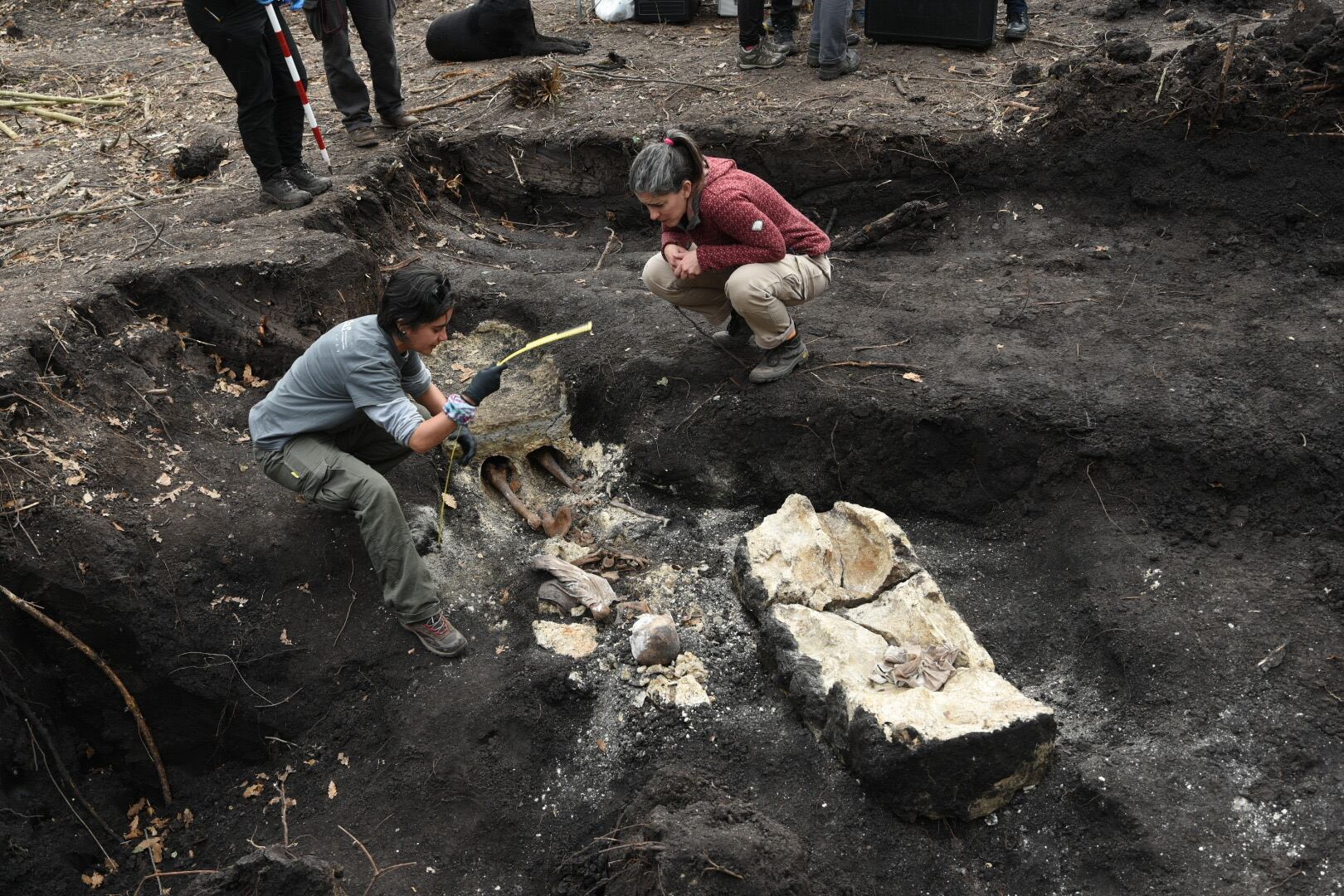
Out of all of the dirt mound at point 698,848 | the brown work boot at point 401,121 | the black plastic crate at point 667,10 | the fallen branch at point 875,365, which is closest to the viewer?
the dirt mound at point 698,848

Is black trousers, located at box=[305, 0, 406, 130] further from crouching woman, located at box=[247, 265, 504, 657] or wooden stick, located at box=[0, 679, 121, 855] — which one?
wooden stick, located at box=[0, 679, 121, 855]

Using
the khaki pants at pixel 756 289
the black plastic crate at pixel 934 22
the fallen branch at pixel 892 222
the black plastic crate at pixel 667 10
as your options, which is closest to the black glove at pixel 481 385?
the khaki pants at pixel 756 289

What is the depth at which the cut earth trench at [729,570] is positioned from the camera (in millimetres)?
3090

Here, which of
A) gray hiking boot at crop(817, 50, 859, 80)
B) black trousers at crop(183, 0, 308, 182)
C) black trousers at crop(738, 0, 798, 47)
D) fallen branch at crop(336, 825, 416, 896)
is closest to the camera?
fallen branch at crop(336, 825, 416, 896)

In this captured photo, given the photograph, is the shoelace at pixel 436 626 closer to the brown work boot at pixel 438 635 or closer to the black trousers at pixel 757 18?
the brown work boot at pixel 438 635

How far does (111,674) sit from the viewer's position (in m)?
3.47

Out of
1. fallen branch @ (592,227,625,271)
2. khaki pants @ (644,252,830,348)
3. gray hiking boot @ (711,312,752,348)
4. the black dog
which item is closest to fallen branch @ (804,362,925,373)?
khaki pants @ (644,252,830,348)

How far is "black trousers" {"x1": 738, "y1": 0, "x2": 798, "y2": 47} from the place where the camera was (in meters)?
6.82

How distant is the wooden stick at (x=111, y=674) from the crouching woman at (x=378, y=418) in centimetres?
91

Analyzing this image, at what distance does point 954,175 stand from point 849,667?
3646 mm

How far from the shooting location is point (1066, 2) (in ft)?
24.8

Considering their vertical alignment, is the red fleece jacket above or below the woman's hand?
above

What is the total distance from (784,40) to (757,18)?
11.2 inches

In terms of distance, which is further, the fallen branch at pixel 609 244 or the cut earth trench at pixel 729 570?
the fallen branch at pixel 609 244
